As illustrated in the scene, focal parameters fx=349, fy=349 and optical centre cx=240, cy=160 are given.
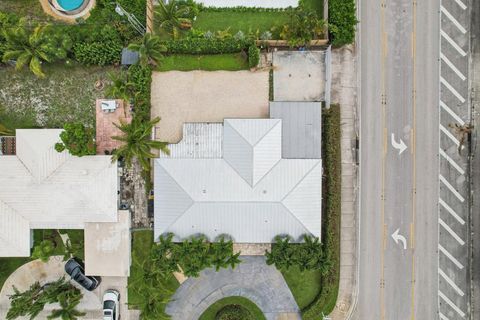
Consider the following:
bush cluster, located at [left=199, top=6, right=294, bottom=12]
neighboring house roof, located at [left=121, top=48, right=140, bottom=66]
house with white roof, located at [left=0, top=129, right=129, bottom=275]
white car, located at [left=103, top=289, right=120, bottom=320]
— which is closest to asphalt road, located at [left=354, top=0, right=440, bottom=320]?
bush cluster, located at [left=199, top=6, right=294, bottom=12]

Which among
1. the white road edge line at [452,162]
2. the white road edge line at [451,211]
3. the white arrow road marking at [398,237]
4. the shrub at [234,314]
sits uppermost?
the white road edge line at [452,162]

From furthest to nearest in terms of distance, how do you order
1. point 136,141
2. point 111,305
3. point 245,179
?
point 111,305 < point 245,179 < point 136,141

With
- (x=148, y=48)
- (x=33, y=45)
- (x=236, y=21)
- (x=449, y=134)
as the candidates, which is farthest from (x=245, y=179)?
(x=33, y=45)

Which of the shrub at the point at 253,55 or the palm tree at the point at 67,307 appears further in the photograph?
the shrub at the point at 253,55

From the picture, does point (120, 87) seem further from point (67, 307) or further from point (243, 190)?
point (67, 307)

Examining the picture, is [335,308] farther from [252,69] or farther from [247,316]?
[252,69]

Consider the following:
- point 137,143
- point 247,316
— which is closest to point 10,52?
point 137,143

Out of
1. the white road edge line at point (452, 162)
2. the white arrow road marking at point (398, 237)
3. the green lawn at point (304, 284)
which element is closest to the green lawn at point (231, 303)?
the green lawn at point (304, 284)

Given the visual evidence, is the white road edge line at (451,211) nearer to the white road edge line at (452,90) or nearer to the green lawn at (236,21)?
the white road edge line at (452,90)
